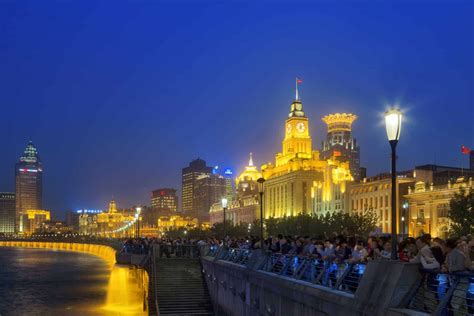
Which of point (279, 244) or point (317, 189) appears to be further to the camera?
point (317, 189)

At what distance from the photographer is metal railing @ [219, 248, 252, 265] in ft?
92.8

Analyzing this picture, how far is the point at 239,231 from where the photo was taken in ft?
406

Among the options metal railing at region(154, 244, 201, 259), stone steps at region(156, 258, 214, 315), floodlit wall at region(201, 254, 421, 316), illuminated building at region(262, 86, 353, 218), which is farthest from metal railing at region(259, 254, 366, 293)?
illuminated building at region(262, 86, 353, 218)

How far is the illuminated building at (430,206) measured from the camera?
92500mm

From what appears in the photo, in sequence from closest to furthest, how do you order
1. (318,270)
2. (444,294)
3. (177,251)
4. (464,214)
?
(444,294) < (318,270) < (177,251) < (464,214)

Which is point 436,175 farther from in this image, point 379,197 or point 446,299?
point 446,299

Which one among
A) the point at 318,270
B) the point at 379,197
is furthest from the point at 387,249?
the point at 379,197

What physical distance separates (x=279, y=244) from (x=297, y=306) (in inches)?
291

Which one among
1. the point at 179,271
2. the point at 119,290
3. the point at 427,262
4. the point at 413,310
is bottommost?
the point at 119,290

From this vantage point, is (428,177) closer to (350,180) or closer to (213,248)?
(350,180)

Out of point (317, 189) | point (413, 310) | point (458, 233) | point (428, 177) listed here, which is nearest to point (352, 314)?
point (413, 310)

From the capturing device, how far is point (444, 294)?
11344 mm

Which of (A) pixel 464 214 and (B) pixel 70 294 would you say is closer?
(B) pixel 70 294

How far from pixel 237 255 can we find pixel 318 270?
12.1 meters
